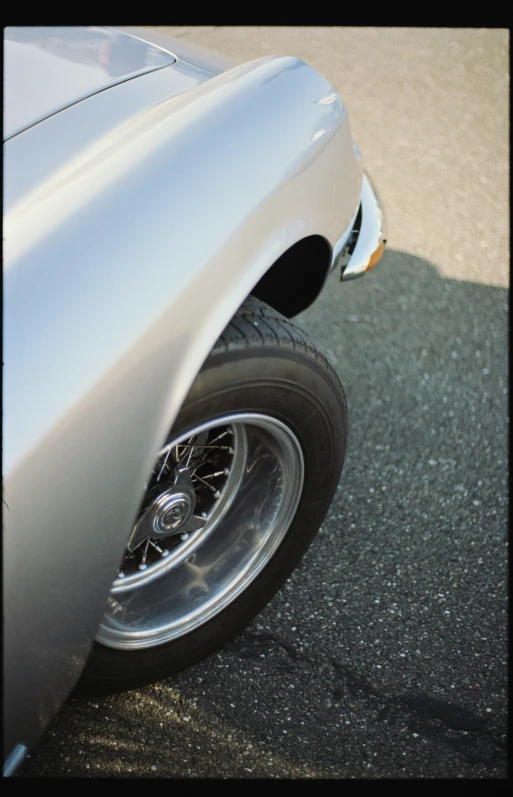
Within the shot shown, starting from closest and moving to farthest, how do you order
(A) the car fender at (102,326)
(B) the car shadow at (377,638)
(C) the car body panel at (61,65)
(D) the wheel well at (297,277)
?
(A) the car fender at (102,326) → (C) the car body panel at (61,65) → (B) the car shadow at (377,638) → (D) the wheel well at (297,277)

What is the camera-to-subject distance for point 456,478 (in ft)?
8.34

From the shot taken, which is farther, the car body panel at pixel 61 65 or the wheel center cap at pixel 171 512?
the wheel center cap at pixel 171 512

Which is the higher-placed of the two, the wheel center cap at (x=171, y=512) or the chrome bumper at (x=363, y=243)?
the chrome bumper at (x=363, y=243)

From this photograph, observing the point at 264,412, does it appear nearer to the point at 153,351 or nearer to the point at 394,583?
the point at 153,351

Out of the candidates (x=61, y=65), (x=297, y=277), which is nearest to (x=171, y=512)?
(x=297, y=277)

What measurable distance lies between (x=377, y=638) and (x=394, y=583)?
0.65 ft

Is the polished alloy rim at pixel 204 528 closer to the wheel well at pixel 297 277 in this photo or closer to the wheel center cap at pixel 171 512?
the wheel center cap at pixel 171 512

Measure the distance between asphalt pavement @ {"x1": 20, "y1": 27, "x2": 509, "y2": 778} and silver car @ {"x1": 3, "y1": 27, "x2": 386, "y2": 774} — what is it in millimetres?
170

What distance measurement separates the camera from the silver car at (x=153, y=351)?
112 centimetres

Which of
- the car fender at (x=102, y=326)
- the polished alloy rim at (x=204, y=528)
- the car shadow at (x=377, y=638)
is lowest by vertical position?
the car shadow at (x=377, y=638)

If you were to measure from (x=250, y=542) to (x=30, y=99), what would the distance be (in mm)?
1142

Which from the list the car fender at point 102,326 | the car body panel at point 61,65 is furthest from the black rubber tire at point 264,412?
the car body panel at point 61,65

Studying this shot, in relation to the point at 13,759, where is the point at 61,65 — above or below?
above

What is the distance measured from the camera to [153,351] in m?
1.21
